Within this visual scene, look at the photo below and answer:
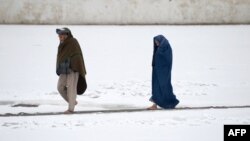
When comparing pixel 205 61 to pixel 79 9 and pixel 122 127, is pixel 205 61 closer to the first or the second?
pixel 122 127

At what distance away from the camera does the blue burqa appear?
825cm

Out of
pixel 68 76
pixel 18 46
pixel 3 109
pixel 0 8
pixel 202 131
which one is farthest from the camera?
pixel 0 8

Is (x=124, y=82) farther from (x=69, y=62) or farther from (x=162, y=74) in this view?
(x=69, y=62)

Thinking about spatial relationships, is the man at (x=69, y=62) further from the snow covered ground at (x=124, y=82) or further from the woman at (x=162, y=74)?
the woman at (x=162, y=74)

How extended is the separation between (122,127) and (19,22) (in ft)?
62.8

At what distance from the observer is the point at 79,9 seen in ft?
84.3

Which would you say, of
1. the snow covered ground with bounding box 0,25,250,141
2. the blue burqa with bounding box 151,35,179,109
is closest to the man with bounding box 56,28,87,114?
the snow covered ground with bounding box 0,25,250,141

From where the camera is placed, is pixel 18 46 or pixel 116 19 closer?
pixel 18 46

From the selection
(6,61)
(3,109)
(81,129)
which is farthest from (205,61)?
(81,129)

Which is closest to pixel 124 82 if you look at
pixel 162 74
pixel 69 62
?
pixel 162 74

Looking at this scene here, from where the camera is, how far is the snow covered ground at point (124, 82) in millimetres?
7059

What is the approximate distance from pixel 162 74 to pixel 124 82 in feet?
12.3

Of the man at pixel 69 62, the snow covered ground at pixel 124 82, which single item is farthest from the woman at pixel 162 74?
the man at pixel 69 62

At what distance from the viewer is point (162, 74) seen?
8.33 meters
